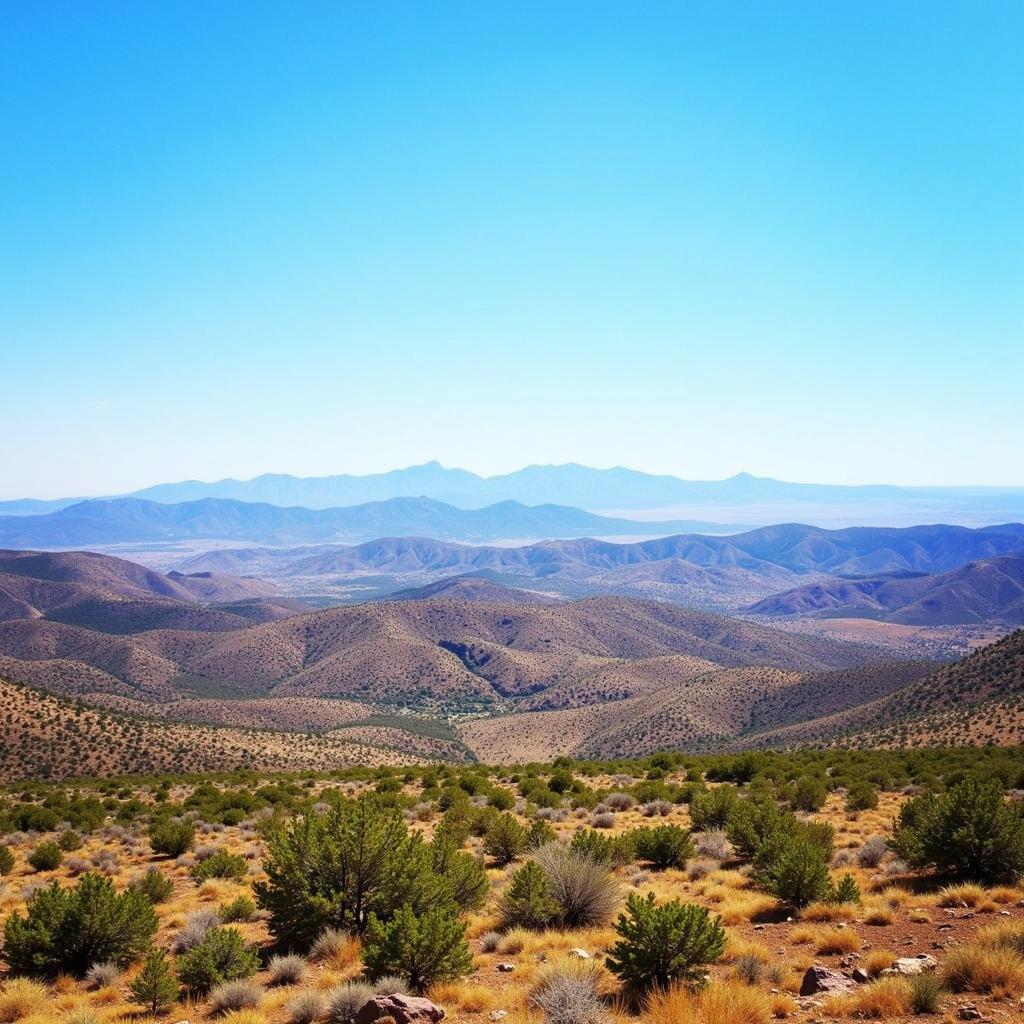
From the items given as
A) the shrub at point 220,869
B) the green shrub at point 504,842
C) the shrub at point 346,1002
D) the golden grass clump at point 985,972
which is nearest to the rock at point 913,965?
the golden grass clump at point 985,972

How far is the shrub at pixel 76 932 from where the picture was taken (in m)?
9.82

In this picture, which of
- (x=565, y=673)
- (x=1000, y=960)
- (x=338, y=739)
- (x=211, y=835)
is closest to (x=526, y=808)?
(x=211, y=835)

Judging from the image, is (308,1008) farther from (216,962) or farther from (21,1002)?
(21,1002)

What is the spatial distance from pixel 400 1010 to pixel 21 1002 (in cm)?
537

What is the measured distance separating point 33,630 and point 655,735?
120 meters

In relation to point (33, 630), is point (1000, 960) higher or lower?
higher

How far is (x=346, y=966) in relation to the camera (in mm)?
9258

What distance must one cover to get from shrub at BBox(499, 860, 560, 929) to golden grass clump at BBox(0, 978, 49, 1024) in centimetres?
627

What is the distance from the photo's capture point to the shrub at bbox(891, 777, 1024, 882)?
1107cm

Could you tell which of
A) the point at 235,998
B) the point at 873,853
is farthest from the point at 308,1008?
the point at 873,853

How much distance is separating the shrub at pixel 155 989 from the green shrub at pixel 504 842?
761 centimetres

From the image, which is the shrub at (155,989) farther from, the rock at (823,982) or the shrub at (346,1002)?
the rock at (823,982)

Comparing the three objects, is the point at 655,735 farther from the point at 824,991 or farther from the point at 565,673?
the point at 824,991

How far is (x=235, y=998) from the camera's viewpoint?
327 inches
